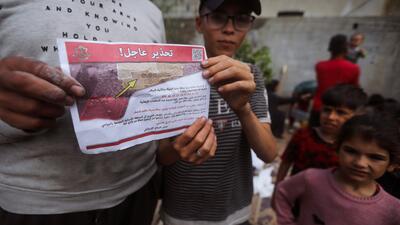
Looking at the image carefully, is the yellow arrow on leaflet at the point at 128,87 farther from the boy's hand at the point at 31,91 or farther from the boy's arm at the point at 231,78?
the boy's arm at the point at 231,78

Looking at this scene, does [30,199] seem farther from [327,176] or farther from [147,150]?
[327,176]

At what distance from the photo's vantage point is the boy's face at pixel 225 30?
985mm

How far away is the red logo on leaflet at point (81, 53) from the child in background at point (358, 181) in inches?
41.5

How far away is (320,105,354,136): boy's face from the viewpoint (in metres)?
1.61

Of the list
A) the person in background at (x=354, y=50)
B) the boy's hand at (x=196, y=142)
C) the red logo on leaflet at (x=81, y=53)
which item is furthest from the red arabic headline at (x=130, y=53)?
the person in background at (x=354, y=50)

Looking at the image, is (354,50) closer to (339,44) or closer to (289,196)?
(339,44)

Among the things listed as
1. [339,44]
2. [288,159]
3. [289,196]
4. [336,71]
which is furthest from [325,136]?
[339,44]

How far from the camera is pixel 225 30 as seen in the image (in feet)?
3.22

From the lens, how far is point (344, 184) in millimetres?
1069

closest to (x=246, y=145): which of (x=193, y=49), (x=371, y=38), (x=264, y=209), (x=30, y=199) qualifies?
(x=193, y=49)

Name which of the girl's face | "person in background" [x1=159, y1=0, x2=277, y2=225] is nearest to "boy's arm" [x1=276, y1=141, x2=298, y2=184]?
the girl's face

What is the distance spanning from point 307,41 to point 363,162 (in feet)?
17.5

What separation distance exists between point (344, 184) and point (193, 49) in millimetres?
906

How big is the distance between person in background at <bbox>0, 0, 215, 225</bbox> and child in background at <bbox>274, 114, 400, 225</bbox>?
0.71 m
